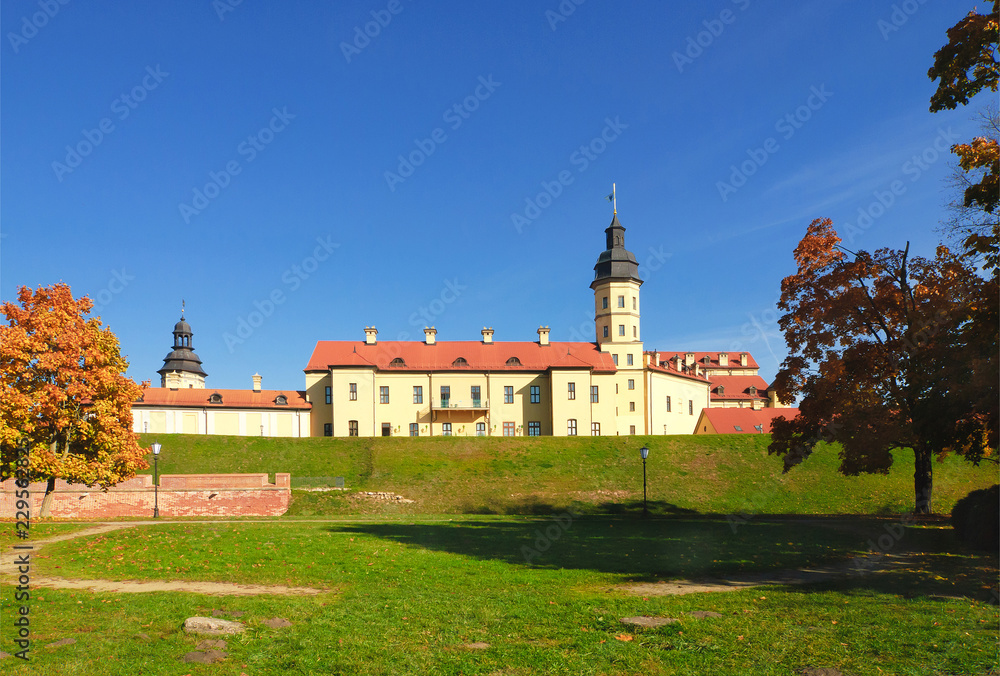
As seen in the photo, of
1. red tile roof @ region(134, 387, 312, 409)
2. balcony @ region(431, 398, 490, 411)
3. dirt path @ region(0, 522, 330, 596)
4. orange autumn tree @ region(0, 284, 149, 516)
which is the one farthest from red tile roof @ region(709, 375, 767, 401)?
dirt path @ region(0, 522, 330, 596)

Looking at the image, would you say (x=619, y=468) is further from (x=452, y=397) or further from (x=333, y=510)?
(x=452, y=397)

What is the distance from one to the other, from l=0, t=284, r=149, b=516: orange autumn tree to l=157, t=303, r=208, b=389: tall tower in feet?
219

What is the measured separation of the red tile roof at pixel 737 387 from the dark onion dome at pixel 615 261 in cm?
2791

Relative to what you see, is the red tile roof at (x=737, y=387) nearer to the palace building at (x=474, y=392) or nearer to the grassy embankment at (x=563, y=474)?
the palace building at (x=474, y=392)

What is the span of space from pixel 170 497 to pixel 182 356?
64.0m

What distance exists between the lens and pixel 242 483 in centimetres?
3022

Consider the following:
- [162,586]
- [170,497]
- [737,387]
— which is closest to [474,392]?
[170,497]

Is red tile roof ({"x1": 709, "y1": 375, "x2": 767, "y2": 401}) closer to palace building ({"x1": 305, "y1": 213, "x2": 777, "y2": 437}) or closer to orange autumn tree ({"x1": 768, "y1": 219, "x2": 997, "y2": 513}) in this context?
palace building ({"x1": 305, "y1": 213, "x2": 777, "y2": 437})

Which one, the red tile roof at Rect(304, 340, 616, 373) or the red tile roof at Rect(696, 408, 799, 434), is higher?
the red tile roof at Rect(304, 340, 616, 373)

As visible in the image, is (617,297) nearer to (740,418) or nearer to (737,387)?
(740,418)

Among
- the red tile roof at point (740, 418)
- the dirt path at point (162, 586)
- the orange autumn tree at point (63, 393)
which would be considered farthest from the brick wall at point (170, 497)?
the red tile roof at point (740, 418)

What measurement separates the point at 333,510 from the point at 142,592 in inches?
822

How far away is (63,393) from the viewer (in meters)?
21.1

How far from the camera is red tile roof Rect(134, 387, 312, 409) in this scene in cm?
5456
